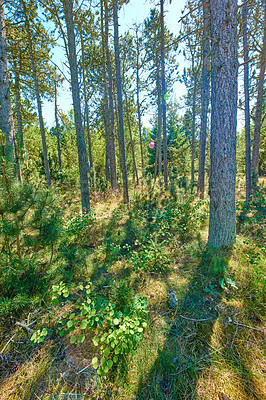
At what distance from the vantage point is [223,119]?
117 inches

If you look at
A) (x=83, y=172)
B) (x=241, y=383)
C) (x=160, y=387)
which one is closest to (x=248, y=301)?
(x=241, y=383)

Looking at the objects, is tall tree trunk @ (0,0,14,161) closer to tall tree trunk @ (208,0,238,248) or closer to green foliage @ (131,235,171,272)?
green foliage @ (131,235,171,272)

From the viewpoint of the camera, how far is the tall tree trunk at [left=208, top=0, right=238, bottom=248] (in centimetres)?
282

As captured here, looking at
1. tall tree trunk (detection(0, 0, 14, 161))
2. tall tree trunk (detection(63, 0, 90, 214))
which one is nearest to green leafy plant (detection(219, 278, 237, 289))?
tall tree trunk (detection(63, 0, 90, 214))

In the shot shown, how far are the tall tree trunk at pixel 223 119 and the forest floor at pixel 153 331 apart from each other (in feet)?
1.85

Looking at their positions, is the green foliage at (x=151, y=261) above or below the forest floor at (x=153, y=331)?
above

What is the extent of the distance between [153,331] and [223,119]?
3367mm

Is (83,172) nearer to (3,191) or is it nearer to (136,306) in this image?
(3,191)

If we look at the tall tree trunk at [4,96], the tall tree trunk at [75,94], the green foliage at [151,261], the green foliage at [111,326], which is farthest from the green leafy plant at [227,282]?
the tall tree trunk at [4,96]

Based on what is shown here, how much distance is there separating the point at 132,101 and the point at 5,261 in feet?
50.1

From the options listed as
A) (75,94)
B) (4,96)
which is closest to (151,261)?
(4,96)

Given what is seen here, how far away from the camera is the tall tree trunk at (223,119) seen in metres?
2.82

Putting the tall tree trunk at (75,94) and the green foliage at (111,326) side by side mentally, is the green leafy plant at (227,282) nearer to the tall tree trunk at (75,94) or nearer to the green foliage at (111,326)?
the green foliage at (111,326)

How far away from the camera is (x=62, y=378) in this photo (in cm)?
159
